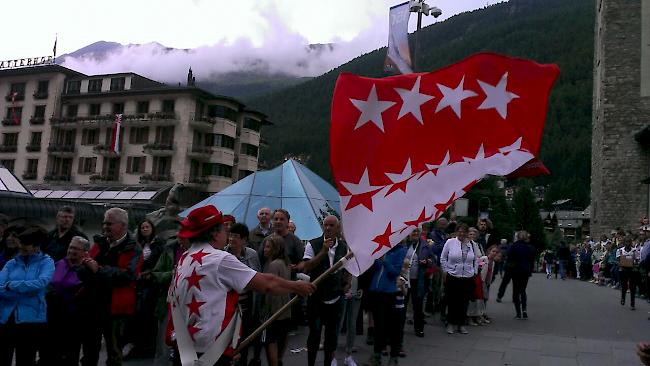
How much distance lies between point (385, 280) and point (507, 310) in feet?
25.6

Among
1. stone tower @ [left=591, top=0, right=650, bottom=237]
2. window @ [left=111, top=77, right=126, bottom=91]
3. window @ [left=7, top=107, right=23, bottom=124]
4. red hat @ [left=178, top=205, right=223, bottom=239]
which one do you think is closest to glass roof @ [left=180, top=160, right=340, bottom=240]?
red hat @ [left=178, top=205, right=223, bottom=239]

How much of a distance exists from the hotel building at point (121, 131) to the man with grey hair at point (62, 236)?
1979 inches

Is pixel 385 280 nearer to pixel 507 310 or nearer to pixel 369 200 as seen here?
pixel 369 200

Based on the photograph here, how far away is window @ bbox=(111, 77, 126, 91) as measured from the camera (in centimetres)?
6065

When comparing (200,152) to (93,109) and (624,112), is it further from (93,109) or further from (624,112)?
(624,112)

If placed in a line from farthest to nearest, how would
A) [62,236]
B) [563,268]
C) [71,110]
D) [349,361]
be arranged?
[71,110]
[563,268]
[349,361]
[62,236]

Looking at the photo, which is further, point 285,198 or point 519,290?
point 285,198

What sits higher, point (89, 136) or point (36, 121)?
point (36, 121)

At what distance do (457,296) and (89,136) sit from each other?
57274mm

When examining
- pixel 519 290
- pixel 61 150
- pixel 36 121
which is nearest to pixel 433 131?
pixel 519 290

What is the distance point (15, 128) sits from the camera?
64.3 metres

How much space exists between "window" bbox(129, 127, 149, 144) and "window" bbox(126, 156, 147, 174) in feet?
5.37

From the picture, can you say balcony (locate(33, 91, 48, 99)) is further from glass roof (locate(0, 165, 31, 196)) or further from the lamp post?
the lamp post

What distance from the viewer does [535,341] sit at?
9.94m
